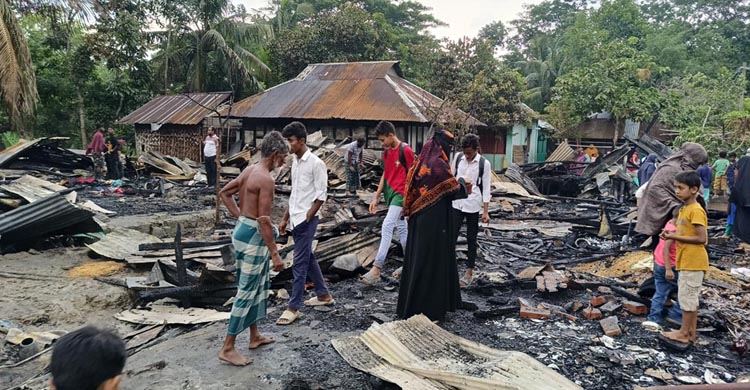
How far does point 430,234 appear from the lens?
455cm

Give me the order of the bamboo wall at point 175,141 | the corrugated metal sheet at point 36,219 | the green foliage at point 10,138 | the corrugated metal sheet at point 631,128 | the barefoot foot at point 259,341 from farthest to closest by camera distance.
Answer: the corrugated metal sheet at point 631,128, the green foliage at point 10,138, the bamboo wall at point 175,141, the corrugated metal sheet at point 36,219, the barefoot foot at point 259,341

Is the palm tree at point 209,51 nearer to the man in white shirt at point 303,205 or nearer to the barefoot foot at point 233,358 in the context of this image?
the man in white shirt at point 303,205

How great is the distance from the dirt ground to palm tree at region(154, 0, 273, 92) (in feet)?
61.0

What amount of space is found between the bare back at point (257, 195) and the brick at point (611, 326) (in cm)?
320

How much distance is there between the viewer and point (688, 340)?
432 centimetres

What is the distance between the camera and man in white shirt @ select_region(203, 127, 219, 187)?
46.2 feet

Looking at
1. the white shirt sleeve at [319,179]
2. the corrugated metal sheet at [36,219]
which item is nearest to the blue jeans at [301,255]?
the white shirt sleeve at [319,179]

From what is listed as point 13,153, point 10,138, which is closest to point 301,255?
point 13,153

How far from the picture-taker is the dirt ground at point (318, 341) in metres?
3.72

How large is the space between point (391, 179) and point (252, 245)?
8.08 feet

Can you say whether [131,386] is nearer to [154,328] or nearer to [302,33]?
[154,328]

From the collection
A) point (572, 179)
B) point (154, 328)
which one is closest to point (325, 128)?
point (572, 179)

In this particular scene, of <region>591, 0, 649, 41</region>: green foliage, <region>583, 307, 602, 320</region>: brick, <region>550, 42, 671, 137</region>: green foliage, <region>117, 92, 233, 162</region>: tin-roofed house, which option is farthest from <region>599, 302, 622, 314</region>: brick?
<region>591, 0, 649, 41</region>: green foliage

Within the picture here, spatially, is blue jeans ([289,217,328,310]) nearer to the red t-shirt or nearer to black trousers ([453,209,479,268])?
the red t-shirt
